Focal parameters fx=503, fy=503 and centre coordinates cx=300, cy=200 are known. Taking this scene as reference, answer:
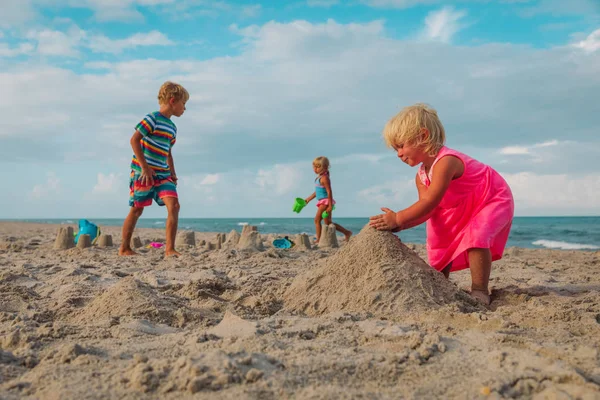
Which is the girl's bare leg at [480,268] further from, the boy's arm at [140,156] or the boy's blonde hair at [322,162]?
the boy's blonde hair at [322,162]

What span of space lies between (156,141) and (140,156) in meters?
0.24

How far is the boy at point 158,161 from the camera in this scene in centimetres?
500

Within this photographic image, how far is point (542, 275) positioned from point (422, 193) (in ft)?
5.07

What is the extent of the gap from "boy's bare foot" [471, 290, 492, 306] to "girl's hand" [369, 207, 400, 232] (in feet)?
1.88

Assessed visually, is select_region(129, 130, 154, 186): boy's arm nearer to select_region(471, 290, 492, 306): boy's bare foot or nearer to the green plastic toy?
select_region(471, 290, 492, 306): boy's bare foot

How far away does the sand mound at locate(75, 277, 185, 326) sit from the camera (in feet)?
7.77

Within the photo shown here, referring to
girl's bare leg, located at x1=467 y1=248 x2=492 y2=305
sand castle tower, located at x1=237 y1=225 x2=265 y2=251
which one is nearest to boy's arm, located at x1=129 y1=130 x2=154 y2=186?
sand castle tower, located at x1=237 y1=225 x2=265 y2=251

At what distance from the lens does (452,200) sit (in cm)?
302

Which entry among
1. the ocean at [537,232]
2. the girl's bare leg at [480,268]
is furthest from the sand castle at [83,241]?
the ocean at [537,232]

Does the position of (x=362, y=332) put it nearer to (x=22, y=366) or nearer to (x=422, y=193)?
(x=22, y=366)

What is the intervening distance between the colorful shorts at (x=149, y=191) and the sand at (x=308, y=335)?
155 cm

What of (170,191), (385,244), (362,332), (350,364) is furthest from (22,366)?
(170,191)

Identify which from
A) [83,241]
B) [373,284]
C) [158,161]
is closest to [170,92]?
[158,161]

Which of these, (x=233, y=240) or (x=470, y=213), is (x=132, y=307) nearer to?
(x=470, y=213)
